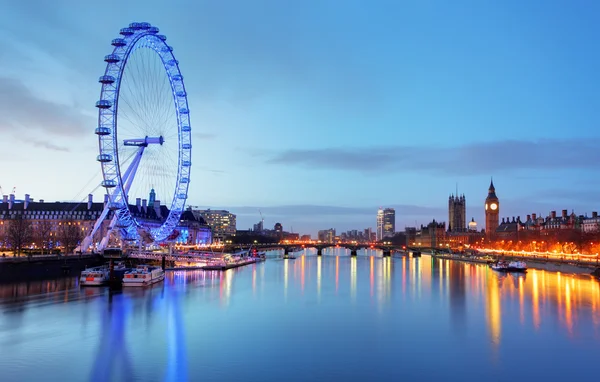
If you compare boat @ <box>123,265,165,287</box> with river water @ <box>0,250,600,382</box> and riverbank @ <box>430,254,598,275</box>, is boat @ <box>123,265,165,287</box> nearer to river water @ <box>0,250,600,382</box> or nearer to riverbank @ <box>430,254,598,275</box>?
river water @ <box>0,250,600,382</box>

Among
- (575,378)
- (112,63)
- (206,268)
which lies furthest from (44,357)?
(206,268)

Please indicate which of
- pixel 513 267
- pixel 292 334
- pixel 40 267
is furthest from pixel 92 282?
pixel 513 267

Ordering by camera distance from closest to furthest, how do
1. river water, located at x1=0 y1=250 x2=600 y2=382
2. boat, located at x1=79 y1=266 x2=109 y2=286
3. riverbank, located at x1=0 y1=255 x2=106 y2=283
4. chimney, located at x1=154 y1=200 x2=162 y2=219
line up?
1. river water, located at x1=0 y1=250 x2=600 y2=382
2. boat, located at x1=79 y1=266 x2=109 y2=286
3. riverbank, located at x1=0 y1=255 x2=106 y2=283
4. chimney, located at x1=154 y1=200 x2=162 y2=219

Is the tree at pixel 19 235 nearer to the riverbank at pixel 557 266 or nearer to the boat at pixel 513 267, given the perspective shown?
the boat at pixel 513 267

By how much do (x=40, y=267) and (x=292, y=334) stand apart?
43991mm

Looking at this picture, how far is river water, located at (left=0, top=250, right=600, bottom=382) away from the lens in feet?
87.8

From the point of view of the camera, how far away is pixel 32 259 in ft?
226

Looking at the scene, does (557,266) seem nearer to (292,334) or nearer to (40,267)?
(292,334)

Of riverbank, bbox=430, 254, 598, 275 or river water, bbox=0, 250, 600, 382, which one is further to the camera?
riverbank, bbox=430, 254, 598, 275

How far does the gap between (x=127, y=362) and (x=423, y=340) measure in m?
16.8

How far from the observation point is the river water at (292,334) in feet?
87.8

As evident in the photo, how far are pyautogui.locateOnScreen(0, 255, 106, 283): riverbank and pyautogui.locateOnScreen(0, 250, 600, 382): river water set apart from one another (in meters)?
2.93

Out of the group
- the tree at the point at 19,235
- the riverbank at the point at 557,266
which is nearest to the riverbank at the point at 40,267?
the tree at the point at 19,235

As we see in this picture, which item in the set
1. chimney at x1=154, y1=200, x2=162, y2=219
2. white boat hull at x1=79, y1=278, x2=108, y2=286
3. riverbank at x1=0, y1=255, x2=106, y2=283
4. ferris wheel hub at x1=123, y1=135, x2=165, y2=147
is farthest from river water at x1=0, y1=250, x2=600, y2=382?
chimney at x1=154, y1=200, x2=162, y2=219
